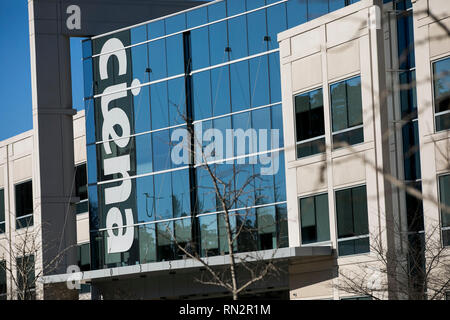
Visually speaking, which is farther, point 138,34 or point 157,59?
point 138,34

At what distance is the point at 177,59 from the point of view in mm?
41031

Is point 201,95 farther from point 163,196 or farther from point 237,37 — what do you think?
point 163,196

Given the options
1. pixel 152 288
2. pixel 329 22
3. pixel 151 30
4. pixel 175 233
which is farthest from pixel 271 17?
pixel 152 288

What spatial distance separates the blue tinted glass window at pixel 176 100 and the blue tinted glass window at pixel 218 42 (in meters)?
2.13

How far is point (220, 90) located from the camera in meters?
38.9

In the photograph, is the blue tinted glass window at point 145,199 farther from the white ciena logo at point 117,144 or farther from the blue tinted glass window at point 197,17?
the blue tinted glass window at point 197,17

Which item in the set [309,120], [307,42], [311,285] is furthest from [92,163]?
[311,285]

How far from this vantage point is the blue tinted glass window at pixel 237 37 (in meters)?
38.0

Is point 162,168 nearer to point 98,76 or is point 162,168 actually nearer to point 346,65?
point 98,76

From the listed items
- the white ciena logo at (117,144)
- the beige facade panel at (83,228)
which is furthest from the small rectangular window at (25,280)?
the white ciena logo at (117,144)

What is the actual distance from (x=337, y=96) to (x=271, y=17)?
5.56 m

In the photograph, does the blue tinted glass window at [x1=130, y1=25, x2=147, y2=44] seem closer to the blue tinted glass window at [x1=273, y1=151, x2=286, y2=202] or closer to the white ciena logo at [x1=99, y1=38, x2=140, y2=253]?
the white ciena logo at [x1=99, y1=38, x2=140, y2=253]

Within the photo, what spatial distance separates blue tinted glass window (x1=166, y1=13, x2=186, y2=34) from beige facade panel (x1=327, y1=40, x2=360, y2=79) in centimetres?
961

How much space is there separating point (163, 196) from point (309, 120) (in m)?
9.43
